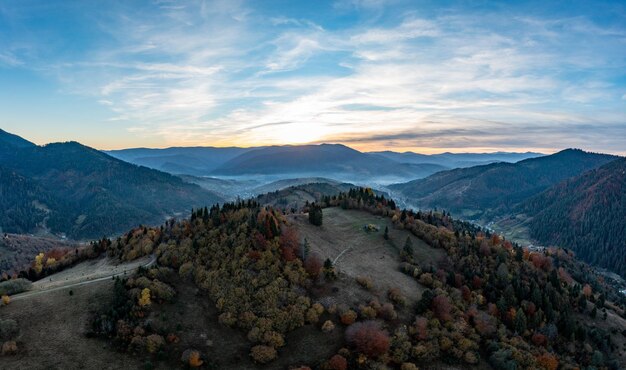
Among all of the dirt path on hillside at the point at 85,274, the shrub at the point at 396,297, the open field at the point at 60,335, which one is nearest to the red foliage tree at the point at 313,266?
the shrub at the point at 396,297

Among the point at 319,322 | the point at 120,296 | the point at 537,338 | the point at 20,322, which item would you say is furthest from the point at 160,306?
the point at 537,338

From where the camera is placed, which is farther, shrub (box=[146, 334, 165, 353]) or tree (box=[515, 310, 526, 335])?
tree (box=[515, 310, 526, 335])

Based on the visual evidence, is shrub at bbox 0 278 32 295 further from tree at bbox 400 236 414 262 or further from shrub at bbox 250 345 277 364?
tree at bbox 400 236 414 262

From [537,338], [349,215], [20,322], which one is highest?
[349,215]

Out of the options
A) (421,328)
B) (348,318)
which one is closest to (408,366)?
(421,328)

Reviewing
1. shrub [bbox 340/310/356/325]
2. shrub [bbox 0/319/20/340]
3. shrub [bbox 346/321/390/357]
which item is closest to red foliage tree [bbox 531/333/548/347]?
shrub [bbox 346/321/390/357]

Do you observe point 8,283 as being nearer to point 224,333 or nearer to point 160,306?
point 160,306

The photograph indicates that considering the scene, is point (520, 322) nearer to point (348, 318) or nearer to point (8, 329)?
point (348, 318)
